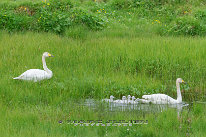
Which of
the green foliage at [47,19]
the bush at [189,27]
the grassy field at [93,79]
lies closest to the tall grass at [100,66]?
the grassy field at [93,79]

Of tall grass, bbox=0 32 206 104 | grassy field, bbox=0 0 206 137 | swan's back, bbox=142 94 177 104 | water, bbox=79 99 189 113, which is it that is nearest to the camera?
grassy field, bbox=0 0 206 137

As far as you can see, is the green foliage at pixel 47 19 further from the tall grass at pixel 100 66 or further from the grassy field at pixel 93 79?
the tall grass at pixel 100 66

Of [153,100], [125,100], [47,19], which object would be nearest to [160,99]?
[153,100]

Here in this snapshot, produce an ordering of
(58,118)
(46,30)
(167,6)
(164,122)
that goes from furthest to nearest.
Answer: (167,6) → (46,30) → (58,118) → (164,122)

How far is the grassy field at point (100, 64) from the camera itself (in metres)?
6.71

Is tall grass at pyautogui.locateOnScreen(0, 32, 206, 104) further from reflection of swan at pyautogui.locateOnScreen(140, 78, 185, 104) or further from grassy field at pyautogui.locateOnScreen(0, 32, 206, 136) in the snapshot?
reflection of swan at pyautogui.locateOnScreen(140, 78, 185, 104)

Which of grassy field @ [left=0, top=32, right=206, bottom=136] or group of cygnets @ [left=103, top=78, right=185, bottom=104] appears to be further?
group of cygnets @ [left=103, top=78, right=185, bottom=104]

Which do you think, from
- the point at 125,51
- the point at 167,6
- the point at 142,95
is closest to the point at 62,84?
the point at 142,95

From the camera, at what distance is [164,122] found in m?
6.55

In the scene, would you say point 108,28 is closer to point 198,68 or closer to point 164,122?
point 198,68

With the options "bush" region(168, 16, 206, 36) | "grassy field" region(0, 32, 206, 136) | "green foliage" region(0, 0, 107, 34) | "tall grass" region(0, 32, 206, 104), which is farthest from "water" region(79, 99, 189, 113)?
"green foliage" region(0, 0, 107, 34)

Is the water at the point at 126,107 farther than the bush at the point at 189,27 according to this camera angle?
No

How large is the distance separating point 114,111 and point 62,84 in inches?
85.8

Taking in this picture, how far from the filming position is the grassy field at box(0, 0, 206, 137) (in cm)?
671
